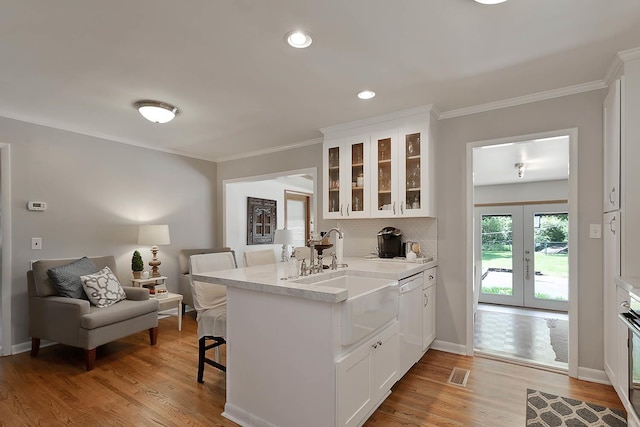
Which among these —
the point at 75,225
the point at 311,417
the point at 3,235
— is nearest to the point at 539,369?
the point at 311,417

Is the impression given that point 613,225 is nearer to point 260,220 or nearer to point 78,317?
point 78,317

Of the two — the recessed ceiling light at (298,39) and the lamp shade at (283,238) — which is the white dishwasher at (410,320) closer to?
the recessed ceiling light at (298,39)

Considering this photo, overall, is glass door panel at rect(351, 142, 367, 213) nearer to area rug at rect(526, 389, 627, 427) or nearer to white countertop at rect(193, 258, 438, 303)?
white countertop at rect(193, 258, 438, 303)

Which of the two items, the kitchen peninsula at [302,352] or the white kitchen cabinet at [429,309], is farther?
the white kitchen cabinet at [429,309]

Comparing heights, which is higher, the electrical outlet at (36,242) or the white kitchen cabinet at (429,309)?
the electrical outlet at (36,242)

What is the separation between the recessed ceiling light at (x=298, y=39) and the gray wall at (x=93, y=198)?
3.29m

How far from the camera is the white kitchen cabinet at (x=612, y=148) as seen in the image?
238 centimetres

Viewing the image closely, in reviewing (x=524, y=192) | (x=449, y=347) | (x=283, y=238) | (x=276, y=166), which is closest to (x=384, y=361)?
(x=449, y=347)

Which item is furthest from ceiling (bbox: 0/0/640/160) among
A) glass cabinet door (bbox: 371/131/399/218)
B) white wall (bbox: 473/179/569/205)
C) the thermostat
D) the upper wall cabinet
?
white wall (bbox: 473/179/569/205)

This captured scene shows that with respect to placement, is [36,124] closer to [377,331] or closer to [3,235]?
[3,235]

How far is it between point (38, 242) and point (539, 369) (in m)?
5.24

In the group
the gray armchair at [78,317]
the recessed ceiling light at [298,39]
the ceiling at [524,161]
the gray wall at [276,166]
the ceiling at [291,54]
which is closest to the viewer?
the ceiling at [291,54]

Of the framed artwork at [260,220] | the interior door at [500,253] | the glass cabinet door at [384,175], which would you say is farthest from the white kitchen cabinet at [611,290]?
the framed artwork at [260,220]

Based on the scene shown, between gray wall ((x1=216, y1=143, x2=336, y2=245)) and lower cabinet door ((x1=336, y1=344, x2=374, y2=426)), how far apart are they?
7.82 ft
